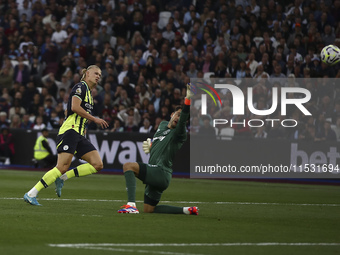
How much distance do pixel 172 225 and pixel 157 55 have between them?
63.1ft

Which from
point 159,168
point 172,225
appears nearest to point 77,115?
point 159,168

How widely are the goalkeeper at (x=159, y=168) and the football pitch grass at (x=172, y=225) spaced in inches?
14.6

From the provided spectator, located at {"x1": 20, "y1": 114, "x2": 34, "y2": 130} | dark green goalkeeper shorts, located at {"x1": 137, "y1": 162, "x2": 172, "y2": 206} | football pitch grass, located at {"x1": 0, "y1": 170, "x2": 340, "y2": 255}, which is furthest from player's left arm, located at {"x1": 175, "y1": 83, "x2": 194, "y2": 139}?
spectator, located at {"x1": 20, "y1": 114, "x2": 34, "y2": 130}

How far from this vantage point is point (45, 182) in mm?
12797

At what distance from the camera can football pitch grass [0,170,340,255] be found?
8.13 m

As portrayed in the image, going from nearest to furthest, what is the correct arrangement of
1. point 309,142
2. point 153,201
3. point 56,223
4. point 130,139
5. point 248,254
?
point 248,254 < point 56,223 < point 153,201 < point 309,142 < point 130,139

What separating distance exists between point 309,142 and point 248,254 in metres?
16.6

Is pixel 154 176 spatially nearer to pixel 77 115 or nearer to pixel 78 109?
pixel 78 109

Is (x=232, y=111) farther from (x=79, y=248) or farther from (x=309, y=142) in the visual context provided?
(x=79, y=248)

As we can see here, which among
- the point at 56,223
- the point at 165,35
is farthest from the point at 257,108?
the point at 56,223

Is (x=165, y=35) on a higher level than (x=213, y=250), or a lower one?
higher

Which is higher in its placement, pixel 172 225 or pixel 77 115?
pixel 77 115

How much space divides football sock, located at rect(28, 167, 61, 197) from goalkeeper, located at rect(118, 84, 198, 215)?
1.62 metres

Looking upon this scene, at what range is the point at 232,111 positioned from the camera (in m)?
25.2
